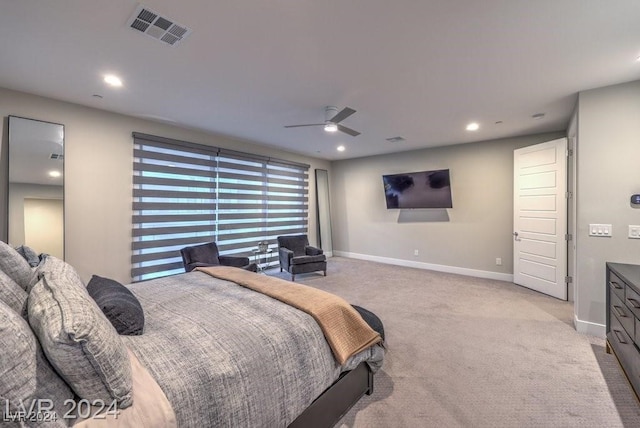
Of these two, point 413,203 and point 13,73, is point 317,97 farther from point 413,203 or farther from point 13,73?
point 413,203

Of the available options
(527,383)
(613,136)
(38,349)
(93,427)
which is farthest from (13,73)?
(613,136)

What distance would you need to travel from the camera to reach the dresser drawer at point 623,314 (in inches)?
80.5

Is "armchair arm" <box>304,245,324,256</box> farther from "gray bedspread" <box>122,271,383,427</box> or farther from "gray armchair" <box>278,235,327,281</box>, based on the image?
"gray bedspread" <box>122,271,383,427</box>

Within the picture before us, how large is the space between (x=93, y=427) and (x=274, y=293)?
1.24 m

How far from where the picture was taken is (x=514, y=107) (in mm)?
3506

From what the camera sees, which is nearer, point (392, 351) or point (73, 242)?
point (392, 351)

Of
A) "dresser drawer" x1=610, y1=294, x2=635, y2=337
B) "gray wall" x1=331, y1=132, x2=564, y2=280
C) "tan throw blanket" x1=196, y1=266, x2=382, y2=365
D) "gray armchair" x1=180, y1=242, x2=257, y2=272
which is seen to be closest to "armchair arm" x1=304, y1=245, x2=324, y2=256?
"gray armchair" x1=180, y1=242, x2=257, y2=272

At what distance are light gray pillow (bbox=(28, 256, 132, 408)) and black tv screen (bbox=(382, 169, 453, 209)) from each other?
18.6ft

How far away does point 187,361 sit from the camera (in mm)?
1219

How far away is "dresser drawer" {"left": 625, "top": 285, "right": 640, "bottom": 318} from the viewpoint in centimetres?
193

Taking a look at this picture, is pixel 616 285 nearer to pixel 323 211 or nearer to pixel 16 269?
pixel 16 269

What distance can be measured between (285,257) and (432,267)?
3.19 m

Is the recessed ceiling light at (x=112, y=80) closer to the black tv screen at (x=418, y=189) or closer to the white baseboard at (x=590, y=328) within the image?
the black tv screen at (x=418, y=189)

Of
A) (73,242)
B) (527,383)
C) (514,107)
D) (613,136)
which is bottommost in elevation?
(527,383)
